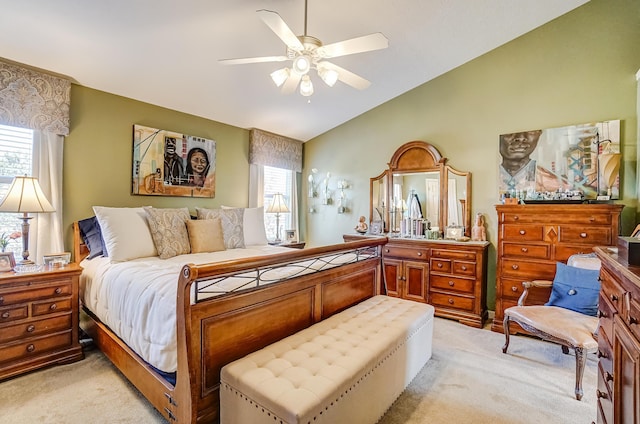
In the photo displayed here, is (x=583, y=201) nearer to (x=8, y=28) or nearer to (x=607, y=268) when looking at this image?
(x=607, y=268)

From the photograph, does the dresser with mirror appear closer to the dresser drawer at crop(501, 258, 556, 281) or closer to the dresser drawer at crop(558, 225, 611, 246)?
the dresser drawer at crop(501, 258, 556, 281)

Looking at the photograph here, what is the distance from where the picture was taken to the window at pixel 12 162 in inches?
105

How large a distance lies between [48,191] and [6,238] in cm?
51

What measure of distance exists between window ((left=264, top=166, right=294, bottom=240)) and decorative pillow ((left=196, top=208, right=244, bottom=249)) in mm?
1082

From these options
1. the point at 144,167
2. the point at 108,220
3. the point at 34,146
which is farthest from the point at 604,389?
the point at 34,146

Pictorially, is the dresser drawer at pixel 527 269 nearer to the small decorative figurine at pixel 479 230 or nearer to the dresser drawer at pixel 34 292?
the small decorative figurine at pixel 479 230

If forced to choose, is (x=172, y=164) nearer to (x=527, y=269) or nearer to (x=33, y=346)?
(x=33, y=346)

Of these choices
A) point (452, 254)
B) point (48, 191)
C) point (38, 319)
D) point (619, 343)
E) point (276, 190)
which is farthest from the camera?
point (276, 190)

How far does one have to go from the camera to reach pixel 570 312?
8.56 ft

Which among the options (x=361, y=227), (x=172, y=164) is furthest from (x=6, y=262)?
(x=361, y=227)

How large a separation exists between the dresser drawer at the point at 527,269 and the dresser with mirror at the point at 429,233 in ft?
0.84

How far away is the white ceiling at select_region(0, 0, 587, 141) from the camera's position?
2322 mm

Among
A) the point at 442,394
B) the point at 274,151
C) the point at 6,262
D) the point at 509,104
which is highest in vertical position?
the point at 509,104

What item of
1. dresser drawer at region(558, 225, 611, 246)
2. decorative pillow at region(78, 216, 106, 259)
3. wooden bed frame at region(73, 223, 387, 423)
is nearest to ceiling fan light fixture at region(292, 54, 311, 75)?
wooden bed frame at region(73, 223, 387, 423)
